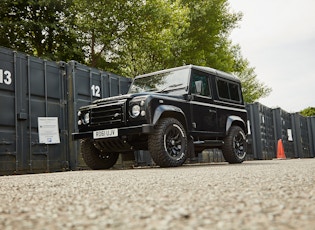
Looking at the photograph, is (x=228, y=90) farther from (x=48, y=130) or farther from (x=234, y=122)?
(x=48, y=130)

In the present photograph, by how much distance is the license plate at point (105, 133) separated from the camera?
6588 mm

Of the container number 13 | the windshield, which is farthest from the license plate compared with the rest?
the container number 13

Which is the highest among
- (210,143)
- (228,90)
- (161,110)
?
(228,90)

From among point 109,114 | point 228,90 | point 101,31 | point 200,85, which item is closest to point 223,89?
point 228,90

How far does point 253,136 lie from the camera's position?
Result: 15.0m

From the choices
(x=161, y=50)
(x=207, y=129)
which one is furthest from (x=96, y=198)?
(x=161, y=50)

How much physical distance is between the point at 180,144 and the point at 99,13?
12722mm

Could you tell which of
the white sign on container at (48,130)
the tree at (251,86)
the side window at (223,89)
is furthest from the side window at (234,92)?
the tree at (251,86)

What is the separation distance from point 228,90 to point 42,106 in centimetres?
423

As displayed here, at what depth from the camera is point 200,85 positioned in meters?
7.46

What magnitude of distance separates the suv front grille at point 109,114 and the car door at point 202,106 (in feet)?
4.99

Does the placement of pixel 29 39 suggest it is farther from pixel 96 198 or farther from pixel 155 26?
pixel 96 198

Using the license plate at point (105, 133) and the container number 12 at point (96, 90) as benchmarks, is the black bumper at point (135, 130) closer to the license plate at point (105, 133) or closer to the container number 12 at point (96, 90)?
the license plate at point (105, 133)

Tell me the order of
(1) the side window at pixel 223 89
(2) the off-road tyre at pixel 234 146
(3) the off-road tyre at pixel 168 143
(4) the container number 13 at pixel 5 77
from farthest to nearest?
(1) the side window at pixel 223 89 < (2) the off-road tyre at pixel 234 146 < (4) the container number 13 at pixel 5 77 < (3) the off-road tyre at pixel 168 143
